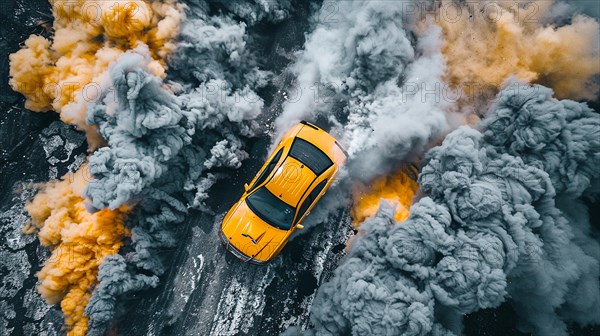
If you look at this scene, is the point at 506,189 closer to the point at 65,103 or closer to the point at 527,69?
the point at 527,69

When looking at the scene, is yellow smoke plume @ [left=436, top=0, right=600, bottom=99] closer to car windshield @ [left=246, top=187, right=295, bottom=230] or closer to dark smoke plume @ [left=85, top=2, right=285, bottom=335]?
dark smoke plume @ [left=85, top=2, right=285, bottom=335]

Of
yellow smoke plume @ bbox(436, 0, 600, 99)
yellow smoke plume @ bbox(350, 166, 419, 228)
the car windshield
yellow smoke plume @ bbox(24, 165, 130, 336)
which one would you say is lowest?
yellow smoke plume @ bbox(24, 165, 130, 336)

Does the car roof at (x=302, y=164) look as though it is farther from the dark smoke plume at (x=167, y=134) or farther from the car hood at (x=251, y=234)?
the dark smoke plume at (x=167, y=134)

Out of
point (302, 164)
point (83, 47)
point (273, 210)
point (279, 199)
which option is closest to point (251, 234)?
point (273, 210)

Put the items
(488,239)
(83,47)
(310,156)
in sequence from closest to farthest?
(488,239)
(310,156)
(83,47)

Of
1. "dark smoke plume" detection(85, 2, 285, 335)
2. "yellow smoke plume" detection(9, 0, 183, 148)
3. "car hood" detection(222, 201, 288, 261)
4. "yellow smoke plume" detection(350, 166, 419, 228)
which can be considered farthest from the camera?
"yellow smoke plume" detection(350, 166, 419, 228)

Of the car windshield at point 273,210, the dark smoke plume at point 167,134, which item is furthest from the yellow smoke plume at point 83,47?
the car windshield at point 273,210

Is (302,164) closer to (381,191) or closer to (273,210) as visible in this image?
(273,210)

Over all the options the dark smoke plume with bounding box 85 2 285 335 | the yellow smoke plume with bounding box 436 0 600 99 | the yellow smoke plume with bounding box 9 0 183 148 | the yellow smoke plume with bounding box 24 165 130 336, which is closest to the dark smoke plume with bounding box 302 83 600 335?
the yellow smoke plume with bounding box 436 0 600 99
